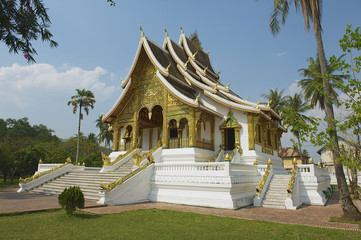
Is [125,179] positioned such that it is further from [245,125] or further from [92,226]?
[245,125]

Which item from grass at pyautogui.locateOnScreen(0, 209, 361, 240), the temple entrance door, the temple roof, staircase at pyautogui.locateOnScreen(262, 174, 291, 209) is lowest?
grass at pyautogui.locateOnScreen(0, 209, 361, 240)

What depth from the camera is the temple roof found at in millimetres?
13625

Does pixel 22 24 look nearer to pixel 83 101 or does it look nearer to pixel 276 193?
pixel 276 193

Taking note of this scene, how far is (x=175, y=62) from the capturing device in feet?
60.2

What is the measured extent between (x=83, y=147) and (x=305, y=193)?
40.6 meters

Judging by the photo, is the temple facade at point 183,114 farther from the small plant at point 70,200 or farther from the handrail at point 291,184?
the small plant at point 70,200

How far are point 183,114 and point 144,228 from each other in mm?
9011

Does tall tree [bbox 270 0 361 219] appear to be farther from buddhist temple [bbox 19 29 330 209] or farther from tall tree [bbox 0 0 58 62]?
tall tree [bbox 0 0 58 62]

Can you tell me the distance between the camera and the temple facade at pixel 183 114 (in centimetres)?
1358

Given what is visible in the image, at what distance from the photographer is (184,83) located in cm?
1584

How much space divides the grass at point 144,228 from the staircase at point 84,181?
4.18 meters

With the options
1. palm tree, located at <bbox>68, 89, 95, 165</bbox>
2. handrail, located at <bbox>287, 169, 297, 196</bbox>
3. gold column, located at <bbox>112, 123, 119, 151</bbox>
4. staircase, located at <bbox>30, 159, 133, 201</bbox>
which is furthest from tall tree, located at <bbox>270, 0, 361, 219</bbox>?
palm tree, located at <bbox>68, 89, 95, 165</bbox>

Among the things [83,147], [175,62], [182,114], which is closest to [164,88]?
[182,114]

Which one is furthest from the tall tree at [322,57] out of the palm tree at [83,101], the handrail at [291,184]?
the palm tree at [83,101]
